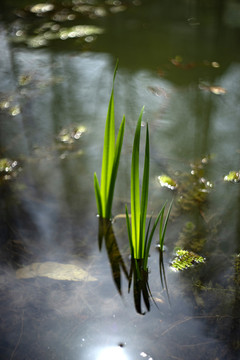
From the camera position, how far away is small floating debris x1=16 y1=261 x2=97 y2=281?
135 centimetres

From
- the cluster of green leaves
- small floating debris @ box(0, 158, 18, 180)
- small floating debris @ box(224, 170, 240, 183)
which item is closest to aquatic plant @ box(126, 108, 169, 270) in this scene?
the cluster of green leaves

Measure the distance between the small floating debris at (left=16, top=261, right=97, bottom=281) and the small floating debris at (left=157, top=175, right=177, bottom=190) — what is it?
0.58 m

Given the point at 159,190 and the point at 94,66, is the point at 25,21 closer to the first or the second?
the point at 94,66

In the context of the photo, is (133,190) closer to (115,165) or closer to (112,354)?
(115,165)

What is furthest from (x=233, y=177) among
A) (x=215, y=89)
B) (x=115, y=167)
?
(x=215, y=89)

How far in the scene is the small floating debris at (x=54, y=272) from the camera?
1.35 meters

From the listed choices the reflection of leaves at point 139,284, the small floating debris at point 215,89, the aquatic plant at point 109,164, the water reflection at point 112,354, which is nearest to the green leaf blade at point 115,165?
the aquatic plant at point 109,164

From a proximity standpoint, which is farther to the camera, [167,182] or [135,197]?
[167,182]

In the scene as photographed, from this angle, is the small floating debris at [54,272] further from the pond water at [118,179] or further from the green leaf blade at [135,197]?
the green leaf blade at [135,197]

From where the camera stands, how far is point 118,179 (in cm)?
180

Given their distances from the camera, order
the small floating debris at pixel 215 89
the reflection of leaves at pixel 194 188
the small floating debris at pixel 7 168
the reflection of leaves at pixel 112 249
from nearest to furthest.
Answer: the reflection of leaves at pixel 112 249 < the reflection of leaves at pixel 194 188 < the small floating debris at pixel 7 168 < the small floating debris at pixel 215 89

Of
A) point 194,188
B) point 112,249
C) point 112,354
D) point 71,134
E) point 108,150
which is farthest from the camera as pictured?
point 71,134

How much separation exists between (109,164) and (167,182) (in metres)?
0.45

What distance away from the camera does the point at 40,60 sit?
2.71 meters
